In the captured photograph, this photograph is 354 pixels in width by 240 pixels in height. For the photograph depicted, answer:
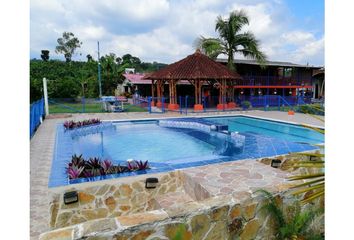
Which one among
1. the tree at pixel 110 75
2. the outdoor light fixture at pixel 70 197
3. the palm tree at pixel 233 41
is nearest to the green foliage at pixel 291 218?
the outdoor light fixture at pixel 70 197

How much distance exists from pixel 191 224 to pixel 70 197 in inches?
108

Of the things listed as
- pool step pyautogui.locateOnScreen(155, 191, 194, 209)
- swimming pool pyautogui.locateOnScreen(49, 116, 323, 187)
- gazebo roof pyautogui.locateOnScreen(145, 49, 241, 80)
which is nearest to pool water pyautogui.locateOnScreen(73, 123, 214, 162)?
swimming pool pyautogui.locateOnScreen(49, 116, 323, 187)

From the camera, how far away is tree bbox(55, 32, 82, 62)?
5138 centimetres

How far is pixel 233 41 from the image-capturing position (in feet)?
71.5

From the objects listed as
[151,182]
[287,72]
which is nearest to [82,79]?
[287,72]

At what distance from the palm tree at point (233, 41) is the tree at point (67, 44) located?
38.7 meters

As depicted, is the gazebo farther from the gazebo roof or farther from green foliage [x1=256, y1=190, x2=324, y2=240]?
green foliage [x1=256, y1=190, x2=324, y2=240]

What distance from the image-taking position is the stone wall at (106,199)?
454cm

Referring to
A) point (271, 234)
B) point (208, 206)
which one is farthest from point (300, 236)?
point (208, 206)

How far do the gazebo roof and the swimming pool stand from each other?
5385 mm

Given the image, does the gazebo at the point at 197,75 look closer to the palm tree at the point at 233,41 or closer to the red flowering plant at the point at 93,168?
the palm tree at the point at 233,41

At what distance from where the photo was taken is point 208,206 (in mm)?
2943

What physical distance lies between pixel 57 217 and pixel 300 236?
3.94 m

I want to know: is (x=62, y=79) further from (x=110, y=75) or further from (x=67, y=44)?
(x=67, y=44)
